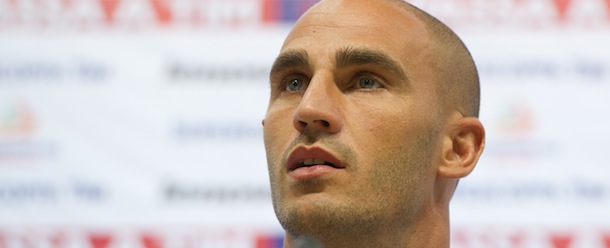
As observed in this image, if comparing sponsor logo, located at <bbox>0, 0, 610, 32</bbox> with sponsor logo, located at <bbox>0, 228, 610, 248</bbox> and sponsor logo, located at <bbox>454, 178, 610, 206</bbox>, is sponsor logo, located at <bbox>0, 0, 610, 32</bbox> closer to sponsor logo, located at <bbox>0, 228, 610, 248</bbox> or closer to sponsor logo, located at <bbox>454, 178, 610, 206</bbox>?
sponsor logo, located at <bbox>454, 178, 610, 206</bbox>

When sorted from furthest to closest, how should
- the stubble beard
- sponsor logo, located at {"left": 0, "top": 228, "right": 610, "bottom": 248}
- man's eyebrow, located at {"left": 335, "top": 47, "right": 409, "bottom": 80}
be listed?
sponsor logo, located at {"left": 0, "top": 228, "right": 610, "bottom": 248} < man's eyebrow, located at {"left": 335, "top": 47, "right": 409, "bottom": 80} < the stubble beard

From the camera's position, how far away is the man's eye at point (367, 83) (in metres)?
2.37

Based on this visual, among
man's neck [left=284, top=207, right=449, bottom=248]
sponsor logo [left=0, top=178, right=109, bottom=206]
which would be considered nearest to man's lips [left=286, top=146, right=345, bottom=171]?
man's neck [left=284, top=207, right=449, bottom=248]

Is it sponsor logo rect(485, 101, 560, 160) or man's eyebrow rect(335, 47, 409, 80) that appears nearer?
man's eyebrow rect(335, 47, 409, 80)

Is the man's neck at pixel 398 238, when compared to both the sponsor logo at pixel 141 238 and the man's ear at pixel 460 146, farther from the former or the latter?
the sponsor logo at pixel 141 238

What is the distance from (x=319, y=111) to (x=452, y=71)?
1.46 ft

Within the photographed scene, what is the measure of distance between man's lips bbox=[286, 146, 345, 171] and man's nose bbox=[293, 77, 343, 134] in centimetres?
5

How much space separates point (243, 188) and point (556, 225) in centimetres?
123

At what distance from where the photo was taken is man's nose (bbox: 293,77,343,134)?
7.33 ft

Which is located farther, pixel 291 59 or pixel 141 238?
pixel 141 238

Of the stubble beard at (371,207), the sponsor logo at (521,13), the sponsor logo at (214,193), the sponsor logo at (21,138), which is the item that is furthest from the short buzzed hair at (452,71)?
the sponsor logo at (21,138)

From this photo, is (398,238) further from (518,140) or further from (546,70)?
(546,70)

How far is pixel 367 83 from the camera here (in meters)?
2.37

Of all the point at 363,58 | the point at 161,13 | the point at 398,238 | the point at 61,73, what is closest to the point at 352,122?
the point at 363,58
